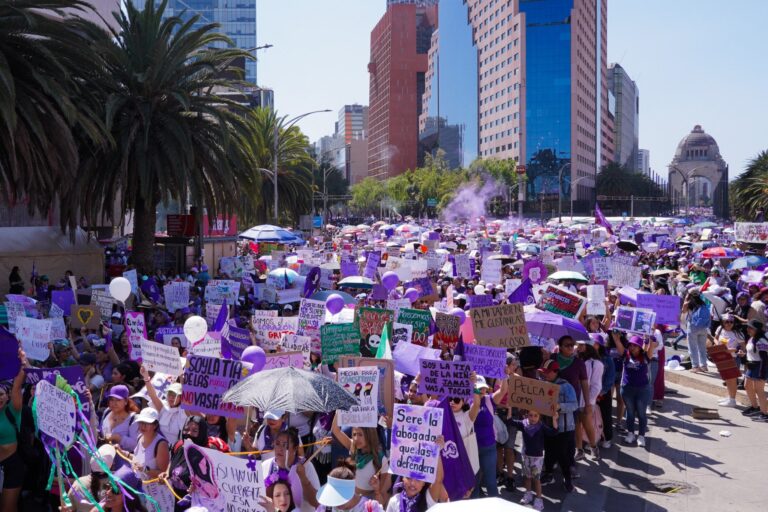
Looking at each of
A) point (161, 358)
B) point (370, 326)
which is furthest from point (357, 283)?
point (161, 358)

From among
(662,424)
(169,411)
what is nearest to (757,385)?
(662,424)

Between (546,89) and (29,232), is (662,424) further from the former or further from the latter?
(546,89)

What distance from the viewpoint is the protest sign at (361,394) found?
7.11 metres

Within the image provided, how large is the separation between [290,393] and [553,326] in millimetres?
5572

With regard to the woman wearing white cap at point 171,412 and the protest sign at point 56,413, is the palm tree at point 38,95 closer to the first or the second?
the woman wearing white cap at point 171,412

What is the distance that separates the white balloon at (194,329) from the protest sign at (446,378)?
347cm

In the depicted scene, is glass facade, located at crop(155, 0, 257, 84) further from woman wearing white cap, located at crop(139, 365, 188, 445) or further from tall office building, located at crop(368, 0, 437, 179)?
woman wearing white cap, located at crop(139, 365, 188, 445)

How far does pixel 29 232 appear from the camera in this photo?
25.8 metres

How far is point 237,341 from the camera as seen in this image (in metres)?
10.4

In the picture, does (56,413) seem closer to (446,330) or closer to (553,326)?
(446,330)

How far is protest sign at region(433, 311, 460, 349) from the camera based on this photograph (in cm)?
1152

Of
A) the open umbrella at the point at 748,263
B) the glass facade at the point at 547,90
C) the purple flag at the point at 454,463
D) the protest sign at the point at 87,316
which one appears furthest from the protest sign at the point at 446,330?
the glass facade at the point at 547,90

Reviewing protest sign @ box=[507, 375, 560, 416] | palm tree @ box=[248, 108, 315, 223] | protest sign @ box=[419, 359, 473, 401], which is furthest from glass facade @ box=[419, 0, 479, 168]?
protest sign @ box=[419, 359, 473, 401]

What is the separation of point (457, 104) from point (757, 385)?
148 meters
